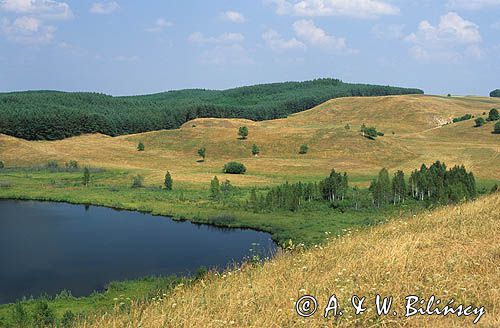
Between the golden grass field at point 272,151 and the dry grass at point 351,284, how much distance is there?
251 feet

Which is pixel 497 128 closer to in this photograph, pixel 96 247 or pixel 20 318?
pixel 96 247

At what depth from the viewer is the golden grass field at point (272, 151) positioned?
101 meters

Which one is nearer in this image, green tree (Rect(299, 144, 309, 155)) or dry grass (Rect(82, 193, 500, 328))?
dry grass (Rect(82, 193, 500, 328))

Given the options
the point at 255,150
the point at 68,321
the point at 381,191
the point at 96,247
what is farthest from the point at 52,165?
the point at 68,321

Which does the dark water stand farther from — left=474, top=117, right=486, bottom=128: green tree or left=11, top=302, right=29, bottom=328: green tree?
left=474, top=117, right=486, bottom=128: green tree

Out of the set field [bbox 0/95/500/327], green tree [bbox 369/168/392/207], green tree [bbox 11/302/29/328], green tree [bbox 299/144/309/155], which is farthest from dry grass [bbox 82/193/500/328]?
green tree [bbox 299/144/309/155]

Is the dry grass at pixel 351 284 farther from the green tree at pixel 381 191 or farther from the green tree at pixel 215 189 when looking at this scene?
the green tree at pixel 215 189

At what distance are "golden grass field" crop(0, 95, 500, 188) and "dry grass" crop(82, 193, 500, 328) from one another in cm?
7649

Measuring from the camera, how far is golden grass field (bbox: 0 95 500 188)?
10131 cm

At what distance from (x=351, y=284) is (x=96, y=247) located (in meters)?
46.9

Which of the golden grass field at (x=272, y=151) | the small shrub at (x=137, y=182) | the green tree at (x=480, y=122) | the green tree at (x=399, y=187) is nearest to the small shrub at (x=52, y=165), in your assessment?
the golden grass field at (x=272, y=151)

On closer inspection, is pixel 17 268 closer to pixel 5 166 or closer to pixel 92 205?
pixel 92 205

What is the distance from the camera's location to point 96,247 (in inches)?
2002

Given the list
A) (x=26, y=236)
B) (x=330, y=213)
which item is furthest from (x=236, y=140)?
(x=26, y=236)
